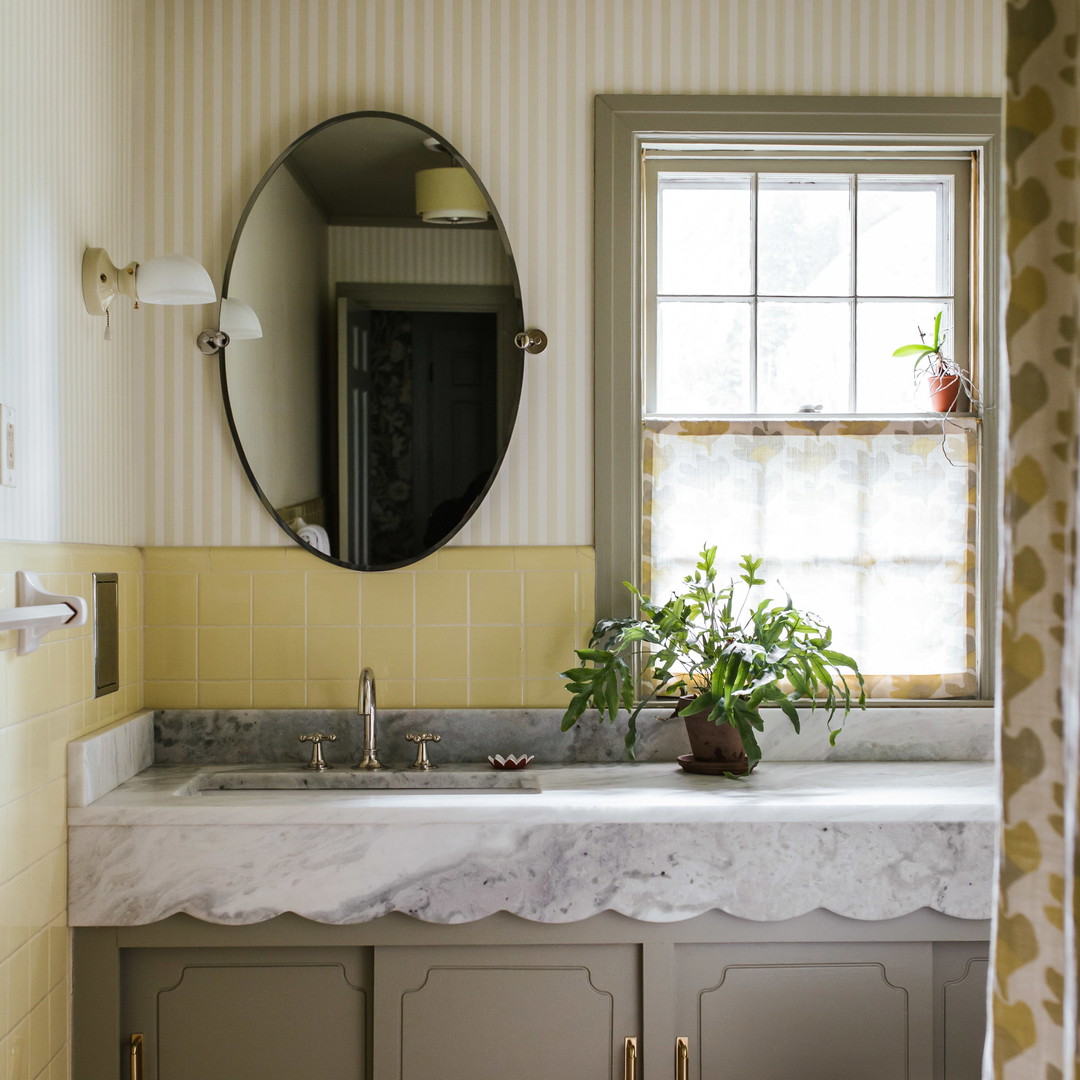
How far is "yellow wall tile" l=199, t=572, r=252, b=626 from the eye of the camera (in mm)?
2273

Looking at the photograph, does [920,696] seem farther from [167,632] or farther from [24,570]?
[24,570]

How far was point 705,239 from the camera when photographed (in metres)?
2.40

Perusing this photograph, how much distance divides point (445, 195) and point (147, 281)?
68 cm

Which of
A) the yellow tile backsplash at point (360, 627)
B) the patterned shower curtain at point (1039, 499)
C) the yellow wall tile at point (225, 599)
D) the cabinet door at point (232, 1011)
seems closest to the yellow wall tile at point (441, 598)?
the yellow tile backsplash at point (360, 627)

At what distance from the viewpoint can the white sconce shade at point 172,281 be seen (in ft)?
6.19

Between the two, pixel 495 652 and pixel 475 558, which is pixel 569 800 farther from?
pixel 475 558

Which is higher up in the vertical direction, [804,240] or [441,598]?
[804,240]

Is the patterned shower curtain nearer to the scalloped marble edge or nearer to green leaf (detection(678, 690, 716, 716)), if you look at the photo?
the scalloped marble edge

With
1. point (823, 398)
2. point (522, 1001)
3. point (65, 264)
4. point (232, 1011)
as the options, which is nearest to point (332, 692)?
point (232, 1011)

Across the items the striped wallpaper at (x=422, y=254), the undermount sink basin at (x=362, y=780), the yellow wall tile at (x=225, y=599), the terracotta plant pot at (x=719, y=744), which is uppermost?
the striped wallpaper at (x=422, y=254)

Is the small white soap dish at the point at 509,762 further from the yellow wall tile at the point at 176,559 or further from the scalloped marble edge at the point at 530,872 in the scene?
the yellow wall tile at the point at 176,559

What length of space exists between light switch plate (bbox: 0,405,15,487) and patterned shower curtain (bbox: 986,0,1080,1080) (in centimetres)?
141

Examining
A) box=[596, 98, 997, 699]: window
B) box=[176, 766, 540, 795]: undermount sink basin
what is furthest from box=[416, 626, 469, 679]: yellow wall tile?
box=[596, 98, 997, 699]: window

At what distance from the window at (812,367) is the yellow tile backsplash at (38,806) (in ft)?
3.49
